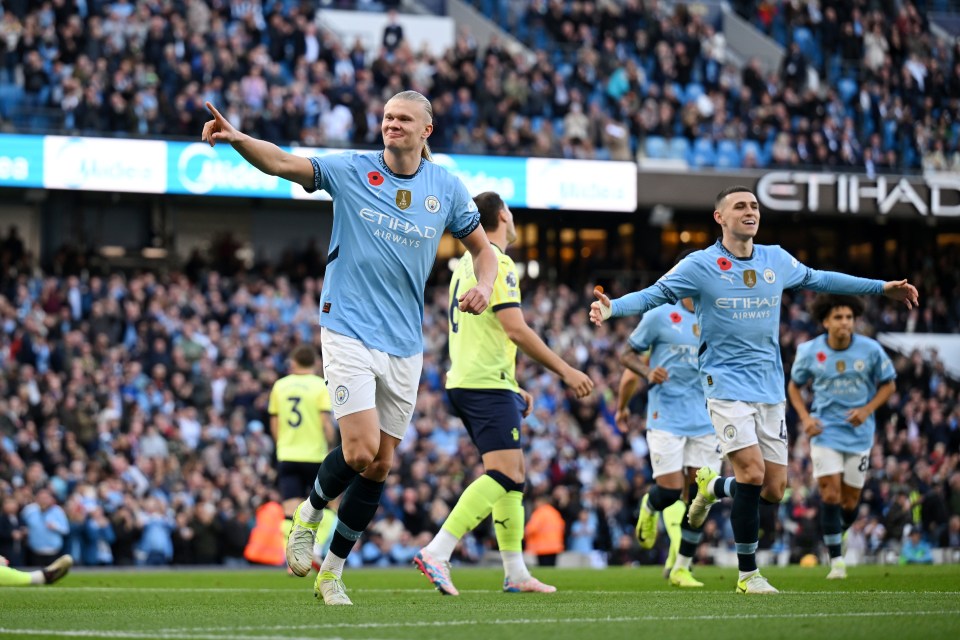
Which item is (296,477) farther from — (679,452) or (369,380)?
(369,380)

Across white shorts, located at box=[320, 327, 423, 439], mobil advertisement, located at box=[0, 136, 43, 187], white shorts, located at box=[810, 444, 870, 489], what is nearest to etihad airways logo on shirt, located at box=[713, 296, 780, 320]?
white shorts, located at box=[320, 327, 423, 439]

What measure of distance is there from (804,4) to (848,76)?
2.64 m

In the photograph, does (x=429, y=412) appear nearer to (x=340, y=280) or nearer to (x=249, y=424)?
(x=249, y=424)

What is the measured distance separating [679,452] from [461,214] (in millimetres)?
4576

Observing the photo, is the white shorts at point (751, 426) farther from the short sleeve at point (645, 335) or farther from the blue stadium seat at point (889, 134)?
the blue stadium seat at point (889, 134)

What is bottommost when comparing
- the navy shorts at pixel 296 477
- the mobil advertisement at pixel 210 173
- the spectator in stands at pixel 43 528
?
the spectator in stands at pixel 43 528

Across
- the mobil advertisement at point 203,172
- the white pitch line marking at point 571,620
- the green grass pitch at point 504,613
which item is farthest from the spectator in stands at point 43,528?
the white pitch line marking at point 571,620

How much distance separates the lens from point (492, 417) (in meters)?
9.45

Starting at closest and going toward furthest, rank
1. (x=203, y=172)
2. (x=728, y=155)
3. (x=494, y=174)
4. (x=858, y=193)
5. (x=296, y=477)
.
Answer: (x=296, y=477) → (x=203, y=172) → (x=494, y=174) → (x=728, y=155) → (x=858, y=193)

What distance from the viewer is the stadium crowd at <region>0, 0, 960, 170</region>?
25078 millimetres

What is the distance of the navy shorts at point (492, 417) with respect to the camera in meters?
9.44

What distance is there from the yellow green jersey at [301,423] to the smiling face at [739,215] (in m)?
5.06

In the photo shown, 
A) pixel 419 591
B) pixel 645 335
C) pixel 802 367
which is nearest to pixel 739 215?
pixel 645 335

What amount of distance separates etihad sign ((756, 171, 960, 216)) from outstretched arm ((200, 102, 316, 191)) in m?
22.9
